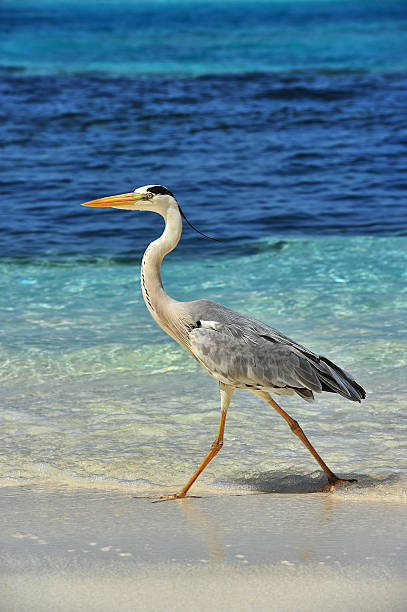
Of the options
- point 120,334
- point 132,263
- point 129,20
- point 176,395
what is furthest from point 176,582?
point 129,20

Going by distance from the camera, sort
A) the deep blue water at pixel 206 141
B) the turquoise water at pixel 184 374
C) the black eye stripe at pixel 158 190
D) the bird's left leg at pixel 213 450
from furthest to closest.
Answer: the deep blue water at pixel 206 141
the turquoise water at pixel 184 374
the black eye stripe at pixel 158 190
the bird's left leg at pixel 213 450

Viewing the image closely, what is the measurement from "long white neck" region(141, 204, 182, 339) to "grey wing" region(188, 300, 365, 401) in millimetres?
136

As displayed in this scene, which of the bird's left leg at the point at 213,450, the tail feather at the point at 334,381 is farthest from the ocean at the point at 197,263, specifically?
the tail feather at the point at 334,381

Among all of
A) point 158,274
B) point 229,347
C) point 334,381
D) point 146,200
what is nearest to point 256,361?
point 229,347

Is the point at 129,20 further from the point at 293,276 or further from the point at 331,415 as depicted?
the point at 331,415

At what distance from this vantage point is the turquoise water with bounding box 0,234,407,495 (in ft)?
16.8

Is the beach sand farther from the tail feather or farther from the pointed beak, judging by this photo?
the pointed beak

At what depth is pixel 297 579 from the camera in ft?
11.2

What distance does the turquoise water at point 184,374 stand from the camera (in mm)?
5125

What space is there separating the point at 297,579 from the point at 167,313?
1726 millimetres

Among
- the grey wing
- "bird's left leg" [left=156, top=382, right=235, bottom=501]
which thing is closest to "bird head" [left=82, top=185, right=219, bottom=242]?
the grey wing

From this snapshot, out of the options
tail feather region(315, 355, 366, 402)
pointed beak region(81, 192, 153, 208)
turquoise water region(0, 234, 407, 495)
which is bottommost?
turquoise water region(0, 234, 407, 495)

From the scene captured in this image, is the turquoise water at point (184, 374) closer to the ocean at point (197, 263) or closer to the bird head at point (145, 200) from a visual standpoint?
→ the ocean at point (197, 263)

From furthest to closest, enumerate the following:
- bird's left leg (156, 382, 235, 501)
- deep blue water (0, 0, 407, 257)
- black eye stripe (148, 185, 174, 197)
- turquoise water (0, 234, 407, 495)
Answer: deep blue water (0, 0, 407, 257)
turquoise water (0, 234, 407, 495)
black eye stripe (148, 185, 174, 197)
bird's left leg (156, 382, 235, 501)
